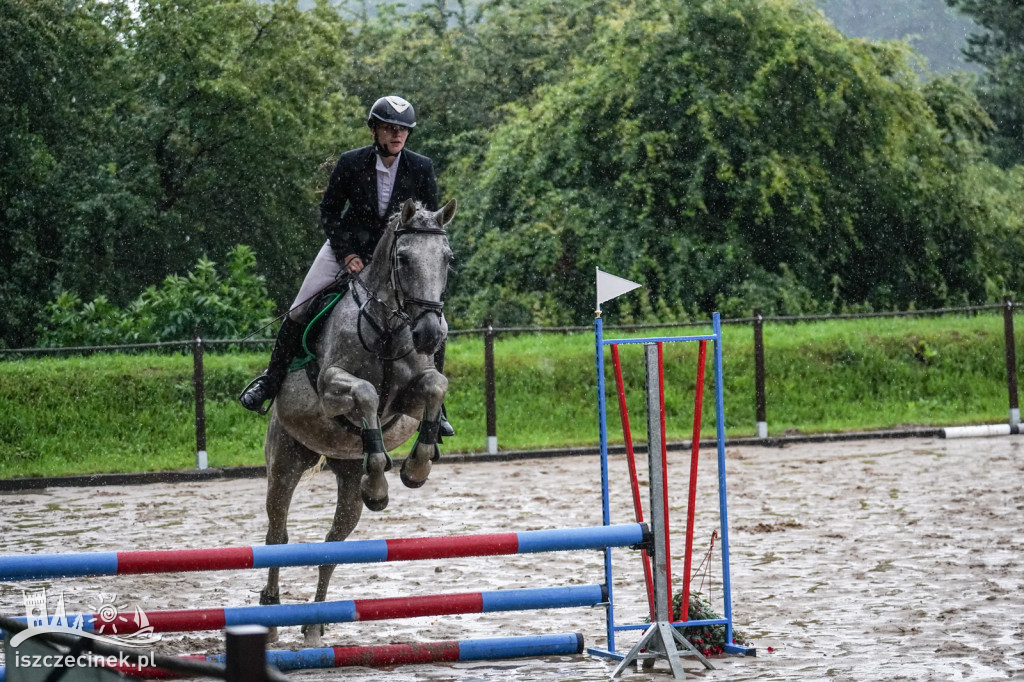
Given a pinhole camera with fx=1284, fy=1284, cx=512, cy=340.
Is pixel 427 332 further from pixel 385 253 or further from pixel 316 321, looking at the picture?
pixel 316 321

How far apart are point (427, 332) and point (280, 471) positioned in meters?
1.76

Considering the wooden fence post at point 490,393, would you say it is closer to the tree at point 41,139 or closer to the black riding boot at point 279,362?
the black riding boot at point 279,362

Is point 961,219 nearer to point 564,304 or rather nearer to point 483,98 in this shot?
point 564,304

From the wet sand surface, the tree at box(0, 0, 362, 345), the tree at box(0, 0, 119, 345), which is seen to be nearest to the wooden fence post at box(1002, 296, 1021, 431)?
the wet sand surface

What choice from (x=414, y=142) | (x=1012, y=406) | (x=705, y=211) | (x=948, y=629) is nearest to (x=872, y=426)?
(x=1012, y=406)

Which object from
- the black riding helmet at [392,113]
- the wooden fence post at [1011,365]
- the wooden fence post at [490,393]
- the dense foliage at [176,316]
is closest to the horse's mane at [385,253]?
the black riding helmet at [392,113]

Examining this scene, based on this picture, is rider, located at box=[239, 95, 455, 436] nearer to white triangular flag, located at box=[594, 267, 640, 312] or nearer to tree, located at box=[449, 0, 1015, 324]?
white triangular flag, located at box=[594, 267, 640, 312]

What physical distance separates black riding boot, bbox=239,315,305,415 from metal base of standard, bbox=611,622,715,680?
2.31 meters

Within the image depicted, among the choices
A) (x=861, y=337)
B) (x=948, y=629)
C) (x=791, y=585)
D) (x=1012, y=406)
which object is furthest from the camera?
(x=861, y=337)

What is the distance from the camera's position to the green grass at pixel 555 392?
16.8m

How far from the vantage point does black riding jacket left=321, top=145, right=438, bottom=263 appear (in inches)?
256

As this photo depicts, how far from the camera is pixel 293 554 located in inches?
213

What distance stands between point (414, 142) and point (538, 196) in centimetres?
1004

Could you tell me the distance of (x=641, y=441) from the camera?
18.1 meters
